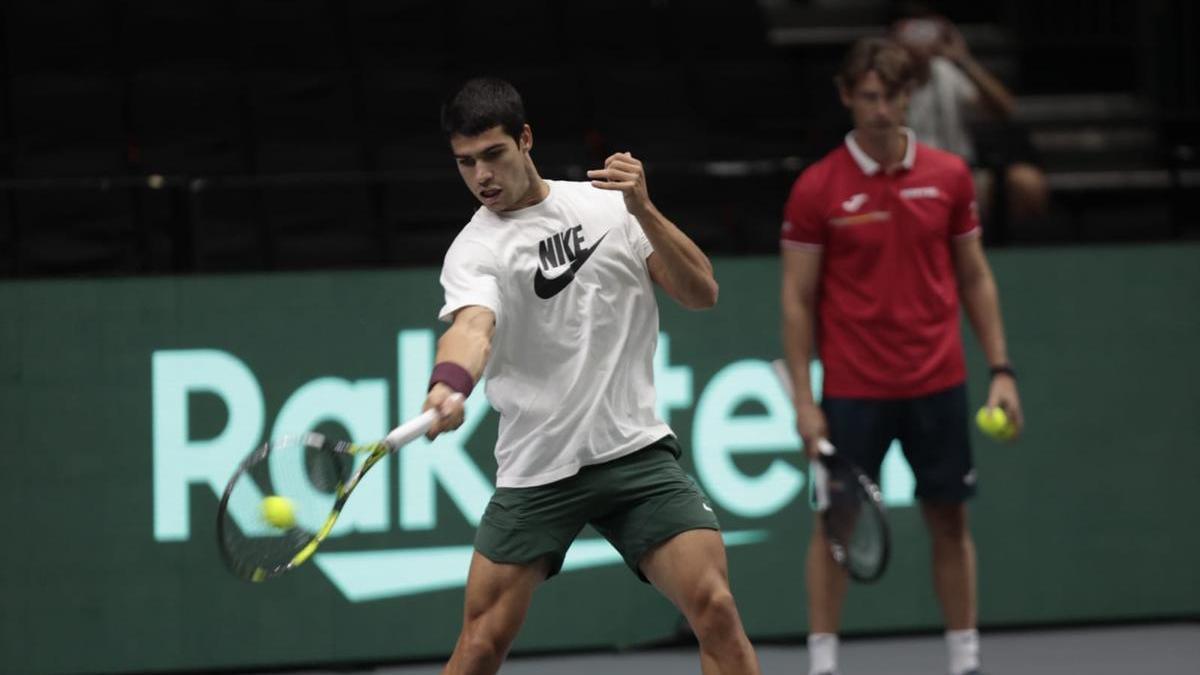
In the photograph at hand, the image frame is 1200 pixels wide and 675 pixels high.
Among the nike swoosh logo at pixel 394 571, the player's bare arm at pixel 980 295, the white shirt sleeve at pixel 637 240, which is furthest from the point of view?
the nike swoosh logo at pixel 394 571

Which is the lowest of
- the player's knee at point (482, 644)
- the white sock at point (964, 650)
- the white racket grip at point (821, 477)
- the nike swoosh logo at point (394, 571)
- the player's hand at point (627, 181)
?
the white sock at point (964, 650)

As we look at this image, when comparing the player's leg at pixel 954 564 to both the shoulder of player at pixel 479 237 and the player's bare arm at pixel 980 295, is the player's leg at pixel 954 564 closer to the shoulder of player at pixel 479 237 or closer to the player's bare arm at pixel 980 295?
the player's bare arm at pixel 980 295

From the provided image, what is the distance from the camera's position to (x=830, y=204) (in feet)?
20.4

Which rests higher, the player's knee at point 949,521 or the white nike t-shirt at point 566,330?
the white nike t-shirt at point 566,330

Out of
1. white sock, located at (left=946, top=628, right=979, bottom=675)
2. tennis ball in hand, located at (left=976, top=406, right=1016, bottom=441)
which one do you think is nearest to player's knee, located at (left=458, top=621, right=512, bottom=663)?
tennis ball in hand, located at (left=976, top=406, right=1016, bottom=441)

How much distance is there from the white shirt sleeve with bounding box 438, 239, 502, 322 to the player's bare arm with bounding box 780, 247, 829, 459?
1826mm

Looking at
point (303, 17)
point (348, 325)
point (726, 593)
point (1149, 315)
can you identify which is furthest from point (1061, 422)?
point (303, 17)

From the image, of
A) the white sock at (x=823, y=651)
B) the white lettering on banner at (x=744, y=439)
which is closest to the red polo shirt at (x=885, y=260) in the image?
the white sock at (x=823, y=651)

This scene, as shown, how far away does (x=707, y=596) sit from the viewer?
456 centimetres

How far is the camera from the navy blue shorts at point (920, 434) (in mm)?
6262

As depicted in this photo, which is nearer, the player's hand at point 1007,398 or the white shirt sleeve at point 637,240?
the white shirt sleeve at point 637,240

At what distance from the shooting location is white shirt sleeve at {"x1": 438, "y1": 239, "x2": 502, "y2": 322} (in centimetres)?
450

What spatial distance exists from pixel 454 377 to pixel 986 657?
143 inches

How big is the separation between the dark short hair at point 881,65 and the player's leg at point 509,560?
2.04 m
